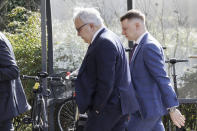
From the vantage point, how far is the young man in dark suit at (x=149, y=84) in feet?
14.6

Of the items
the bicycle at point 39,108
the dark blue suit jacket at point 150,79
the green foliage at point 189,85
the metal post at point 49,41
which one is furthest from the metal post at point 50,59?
the dark blue suit jacket at point 150,79

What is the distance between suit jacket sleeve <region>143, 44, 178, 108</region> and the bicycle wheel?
12.2 feet

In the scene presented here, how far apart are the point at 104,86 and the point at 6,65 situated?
1.40 m

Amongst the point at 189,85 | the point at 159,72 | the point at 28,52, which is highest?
the point at 159,72

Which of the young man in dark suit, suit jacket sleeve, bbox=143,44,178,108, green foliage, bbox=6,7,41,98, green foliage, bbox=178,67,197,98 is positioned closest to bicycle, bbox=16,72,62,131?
green foliage, bbox=6,7,41,98

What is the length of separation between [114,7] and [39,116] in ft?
7.37

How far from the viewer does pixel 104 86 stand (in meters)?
3.83

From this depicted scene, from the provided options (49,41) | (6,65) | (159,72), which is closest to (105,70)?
(159,72)

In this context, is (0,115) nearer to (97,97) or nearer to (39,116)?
(97,97)

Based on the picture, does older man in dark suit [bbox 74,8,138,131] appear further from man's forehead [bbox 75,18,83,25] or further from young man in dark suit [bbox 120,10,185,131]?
young man in dark suit [bbox 120,10,185,131]

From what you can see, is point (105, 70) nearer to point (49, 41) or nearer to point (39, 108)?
point (39, 108)

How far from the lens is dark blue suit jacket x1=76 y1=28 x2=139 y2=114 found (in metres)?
3.82

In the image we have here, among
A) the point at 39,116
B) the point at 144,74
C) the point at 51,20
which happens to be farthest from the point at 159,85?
the point at 51,20

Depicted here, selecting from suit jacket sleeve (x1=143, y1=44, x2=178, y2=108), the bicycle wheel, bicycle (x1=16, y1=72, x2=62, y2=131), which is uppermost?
suit jacket sleeve (x1=143, y1=44, x2=178, y2=108)
